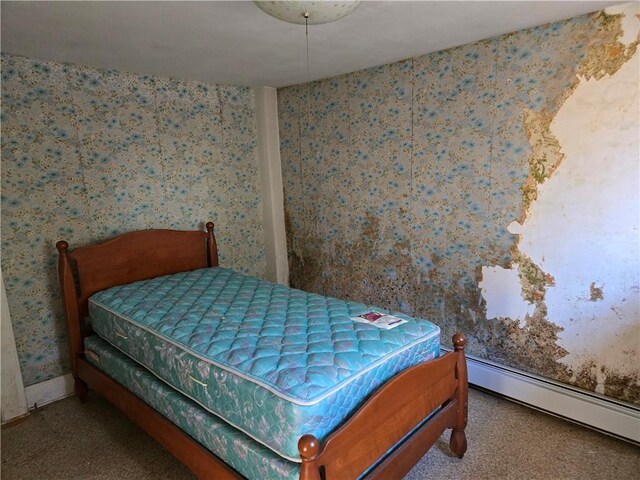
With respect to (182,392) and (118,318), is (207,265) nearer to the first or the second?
(118,318)

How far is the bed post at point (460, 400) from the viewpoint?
1.88 meters

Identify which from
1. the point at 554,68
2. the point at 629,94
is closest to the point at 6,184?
the point at 554,68

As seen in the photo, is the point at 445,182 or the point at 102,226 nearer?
the point at 445,182

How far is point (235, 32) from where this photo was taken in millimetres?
2066

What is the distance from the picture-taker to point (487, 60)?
2344 mm

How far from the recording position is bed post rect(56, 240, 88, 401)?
98.4 inches

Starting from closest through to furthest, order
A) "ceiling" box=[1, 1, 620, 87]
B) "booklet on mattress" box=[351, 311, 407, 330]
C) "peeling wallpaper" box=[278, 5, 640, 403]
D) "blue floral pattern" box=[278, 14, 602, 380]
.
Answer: "ceiling" box=[1, 1, 620, 87] < "booklet on mattress" box=[351, 311, 407, 330] < "peeling wallpaper" box=[278, 5, 640, 403] < "blue floral pattern" box=[278, 14, 602, 380]

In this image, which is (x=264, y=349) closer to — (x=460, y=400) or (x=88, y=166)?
(x=460, y=400)

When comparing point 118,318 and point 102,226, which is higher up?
point 102,226

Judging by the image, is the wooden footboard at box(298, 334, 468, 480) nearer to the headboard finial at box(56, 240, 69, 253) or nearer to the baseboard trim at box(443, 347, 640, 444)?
the baseboard trim at box(443, 347, 640, 444)

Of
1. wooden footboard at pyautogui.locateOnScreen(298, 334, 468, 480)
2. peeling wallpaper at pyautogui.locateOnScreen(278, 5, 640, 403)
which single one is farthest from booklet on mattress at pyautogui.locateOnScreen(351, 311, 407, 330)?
peeling wallpaper at pyautogui.locateOnScreen(278, 5, 640, 403)

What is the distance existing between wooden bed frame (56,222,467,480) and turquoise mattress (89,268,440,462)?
0.31 ft

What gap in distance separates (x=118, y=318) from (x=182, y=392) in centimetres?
72

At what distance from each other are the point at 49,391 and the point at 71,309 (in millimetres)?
611
